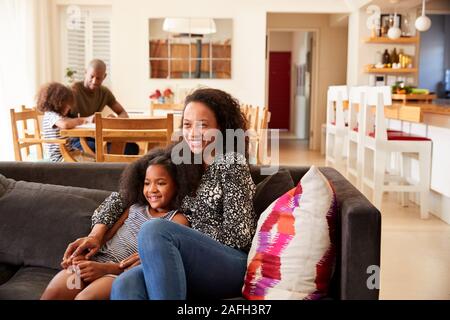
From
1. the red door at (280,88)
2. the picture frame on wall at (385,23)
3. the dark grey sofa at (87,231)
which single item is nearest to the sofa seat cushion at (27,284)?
the dark grey sofa at (87,231)

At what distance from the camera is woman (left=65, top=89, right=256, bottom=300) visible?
1.78 metres

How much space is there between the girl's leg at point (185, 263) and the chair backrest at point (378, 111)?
333 cm

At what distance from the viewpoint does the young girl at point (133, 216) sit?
1934mm

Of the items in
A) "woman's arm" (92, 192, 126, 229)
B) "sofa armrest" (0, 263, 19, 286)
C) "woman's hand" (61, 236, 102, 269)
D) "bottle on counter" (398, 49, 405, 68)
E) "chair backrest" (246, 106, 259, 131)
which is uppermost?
"bottle on counter" (398, 49, 405, 68)

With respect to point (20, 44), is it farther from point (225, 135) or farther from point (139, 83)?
point (225, 135)

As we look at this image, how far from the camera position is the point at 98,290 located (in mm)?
1841

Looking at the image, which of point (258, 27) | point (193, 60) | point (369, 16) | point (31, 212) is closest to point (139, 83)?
point (193, 60)

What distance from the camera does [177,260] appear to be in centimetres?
180

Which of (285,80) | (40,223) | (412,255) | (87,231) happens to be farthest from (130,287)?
(285,80)

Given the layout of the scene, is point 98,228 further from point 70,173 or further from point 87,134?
point 87,134

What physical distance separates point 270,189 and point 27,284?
956 mm

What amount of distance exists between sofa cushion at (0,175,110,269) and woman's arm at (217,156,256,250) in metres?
0.63

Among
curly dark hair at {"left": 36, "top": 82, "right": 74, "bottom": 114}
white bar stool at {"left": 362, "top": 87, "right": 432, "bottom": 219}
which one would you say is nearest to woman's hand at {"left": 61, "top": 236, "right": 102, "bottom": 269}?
curly dark hair at {"left": 36, "top": 82, "right": 74, "bottom": 114}

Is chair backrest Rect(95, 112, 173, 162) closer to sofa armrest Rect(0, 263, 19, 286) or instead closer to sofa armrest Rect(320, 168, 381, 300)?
sofa armrest Rect(0, 263, 19, 286)
